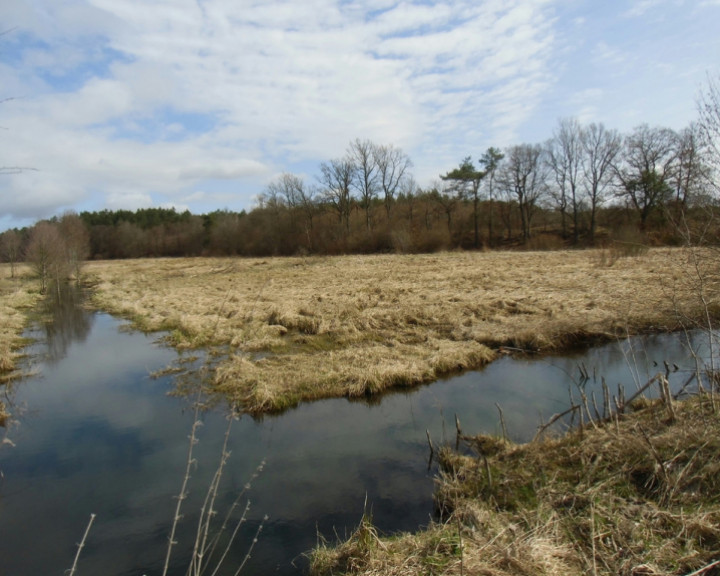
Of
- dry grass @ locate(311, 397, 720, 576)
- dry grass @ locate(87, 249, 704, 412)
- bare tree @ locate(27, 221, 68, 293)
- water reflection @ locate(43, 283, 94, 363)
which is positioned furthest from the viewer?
bare tree @ locate(27, 221, 68, 293)

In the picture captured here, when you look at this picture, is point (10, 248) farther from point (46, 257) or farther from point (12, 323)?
point (12, 323)

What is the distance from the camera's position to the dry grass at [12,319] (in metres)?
12.4

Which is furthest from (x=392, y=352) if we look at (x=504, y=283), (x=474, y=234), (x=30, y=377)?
(x=474, y=234)

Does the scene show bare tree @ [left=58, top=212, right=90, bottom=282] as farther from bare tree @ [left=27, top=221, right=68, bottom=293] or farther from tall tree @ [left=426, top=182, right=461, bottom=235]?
tall tree @ [left=426, top=182, right=461, bottom=235]

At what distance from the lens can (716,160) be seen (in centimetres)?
766

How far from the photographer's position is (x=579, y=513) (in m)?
4.43

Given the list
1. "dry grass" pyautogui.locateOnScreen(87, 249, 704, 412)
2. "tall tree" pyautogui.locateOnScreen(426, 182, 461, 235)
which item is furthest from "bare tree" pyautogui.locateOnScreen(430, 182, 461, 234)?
"dry grass" pyautogui.locateOnScreen(87, 249, 704, 412)

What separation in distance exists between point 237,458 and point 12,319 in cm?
1722

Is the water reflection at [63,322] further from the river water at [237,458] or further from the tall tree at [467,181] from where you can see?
the tall tree at [467,181]

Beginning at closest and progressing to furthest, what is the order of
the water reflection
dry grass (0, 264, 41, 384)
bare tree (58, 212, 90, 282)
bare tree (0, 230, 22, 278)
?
1. dry grass (0, 264, 41, 384)
2. the water reflection
3. bare tree (0, 230, 22, 278)
4. bare tree (58, 212, 90, 282)

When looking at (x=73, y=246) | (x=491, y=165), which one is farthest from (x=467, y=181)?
(x=73, y=246)

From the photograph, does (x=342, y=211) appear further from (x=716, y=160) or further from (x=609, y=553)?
(x=609, y=553)

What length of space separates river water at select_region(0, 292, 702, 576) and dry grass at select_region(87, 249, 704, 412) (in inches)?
26.9

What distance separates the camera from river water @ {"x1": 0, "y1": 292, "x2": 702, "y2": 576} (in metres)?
5.18
